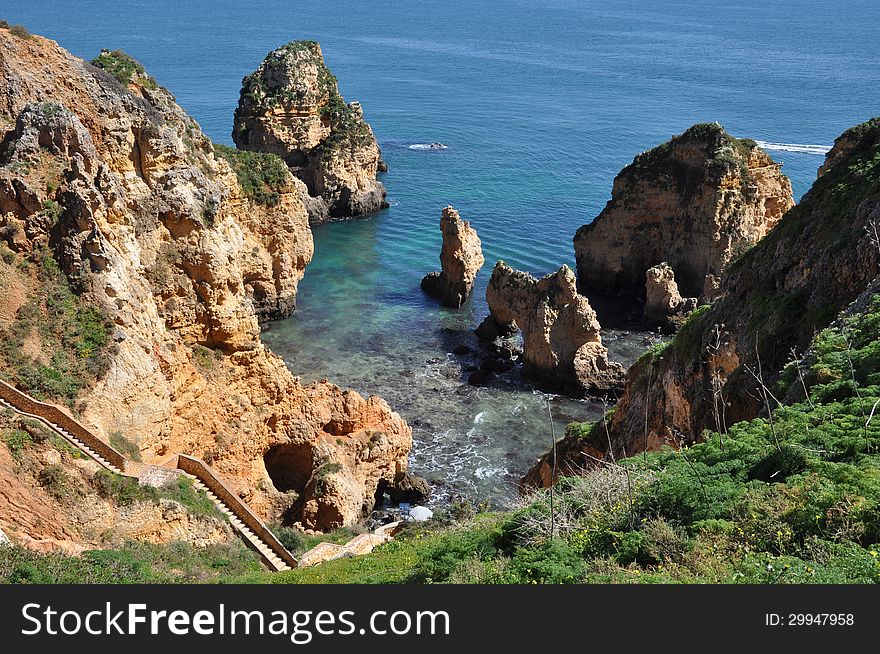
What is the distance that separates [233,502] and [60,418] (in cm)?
658

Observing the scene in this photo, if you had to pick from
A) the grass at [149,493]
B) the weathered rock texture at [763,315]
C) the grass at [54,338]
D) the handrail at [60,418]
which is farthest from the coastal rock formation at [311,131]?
the handrail at [60,418]

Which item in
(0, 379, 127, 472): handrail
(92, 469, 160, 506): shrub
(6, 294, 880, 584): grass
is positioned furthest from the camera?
(0, 379, 127, 472): handrail

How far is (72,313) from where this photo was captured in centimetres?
2644

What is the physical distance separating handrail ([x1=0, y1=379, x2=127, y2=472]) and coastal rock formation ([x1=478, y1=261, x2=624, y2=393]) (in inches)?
1229

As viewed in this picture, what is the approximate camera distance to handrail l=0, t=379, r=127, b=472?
24.3 metres

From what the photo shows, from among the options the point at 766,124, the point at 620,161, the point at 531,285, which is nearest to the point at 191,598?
the point at 531,285

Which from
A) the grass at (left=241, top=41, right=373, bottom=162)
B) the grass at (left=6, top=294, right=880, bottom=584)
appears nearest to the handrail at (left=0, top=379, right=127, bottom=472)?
the grass at (left=6, top=294, right=880, bottom=584)

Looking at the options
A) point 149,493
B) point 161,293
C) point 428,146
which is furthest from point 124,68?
point 428,146

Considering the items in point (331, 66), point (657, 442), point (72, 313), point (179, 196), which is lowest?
point (657, 442)

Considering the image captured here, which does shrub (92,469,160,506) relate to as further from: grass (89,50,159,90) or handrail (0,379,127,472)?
grass (89,50,159,90)

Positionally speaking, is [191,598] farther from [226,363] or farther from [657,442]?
[226,363]

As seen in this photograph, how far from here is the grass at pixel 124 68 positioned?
42781mm

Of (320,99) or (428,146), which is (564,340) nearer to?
(320,99)

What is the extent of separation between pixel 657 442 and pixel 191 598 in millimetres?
17686
